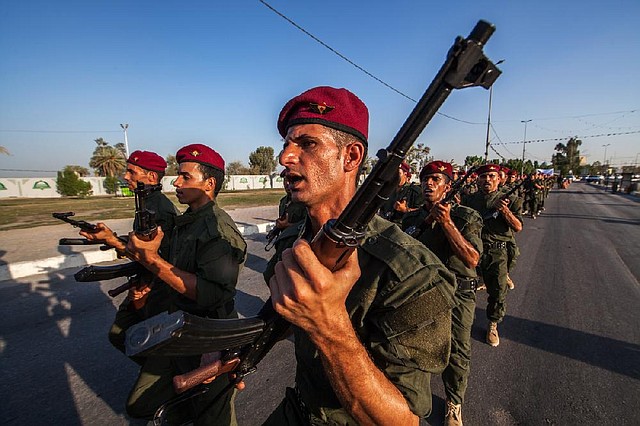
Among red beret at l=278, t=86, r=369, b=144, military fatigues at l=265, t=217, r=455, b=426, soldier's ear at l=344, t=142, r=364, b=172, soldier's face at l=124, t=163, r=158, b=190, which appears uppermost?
red beret at l=278, t=86, r=369, b=144

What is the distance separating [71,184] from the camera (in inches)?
1252

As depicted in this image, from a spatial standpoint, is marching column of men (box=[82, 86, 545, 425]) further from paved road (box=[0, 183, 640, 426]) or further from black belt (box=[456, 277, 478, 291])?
paved road (box=[0, 183, 640, 426])

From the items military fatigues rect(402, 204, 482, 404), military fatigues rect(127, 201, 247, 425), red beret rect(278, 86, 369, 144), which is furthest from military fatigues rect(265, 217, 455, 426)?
military fatigues rect(402, 204, 482, 404)

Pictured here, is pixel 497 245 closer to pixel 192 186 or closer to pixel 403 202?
pixel 403 202

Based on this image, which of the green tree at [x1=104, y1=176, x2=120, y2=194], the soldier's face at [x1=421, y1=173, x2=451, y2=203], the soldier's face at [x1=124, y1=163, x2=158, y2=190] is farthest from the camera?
the green tree at [x1=104, y1=176, x2=120, y2=194]

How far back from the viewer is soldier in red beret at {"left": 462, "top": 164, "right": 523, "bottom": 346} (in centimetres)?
401

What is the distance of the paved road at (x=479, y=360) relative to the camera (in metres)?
2.70

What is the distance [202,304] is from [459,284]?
2.31m

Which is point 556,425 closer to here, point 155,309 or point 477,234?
point 477,234

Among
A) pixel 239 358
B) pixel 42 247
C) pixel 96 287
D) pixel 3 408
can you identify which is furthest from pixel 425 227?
pixel 42 247

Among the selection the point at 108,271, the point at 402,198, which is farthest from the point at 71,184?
the point at 402,198

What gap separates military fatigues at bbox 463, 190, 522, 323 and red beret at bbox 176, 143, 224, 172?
3813 millimetres

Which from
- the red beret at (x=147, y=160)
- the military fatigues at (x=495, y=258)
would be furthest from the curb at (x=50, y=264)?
the military fatigues at (x=495, y=258)

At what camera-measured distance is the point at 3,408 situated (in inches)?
105
